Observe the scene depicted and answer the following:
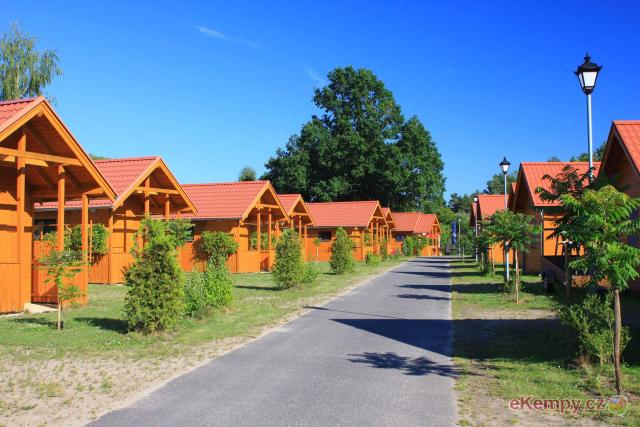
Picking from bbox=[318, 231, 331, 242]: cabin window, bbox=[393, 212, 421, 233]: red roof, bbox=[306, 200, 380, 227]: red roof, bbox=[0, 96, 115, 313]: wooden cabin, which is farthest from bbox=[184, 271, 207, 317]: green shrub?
bbox=[393, 212, 421, 233]: red roof

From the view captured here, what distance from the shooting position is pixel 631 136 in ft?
45.8

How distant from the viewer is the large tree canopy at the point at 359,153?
184ft

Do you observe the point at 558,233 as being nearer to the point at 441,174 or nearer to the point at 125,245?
the point at 125,245

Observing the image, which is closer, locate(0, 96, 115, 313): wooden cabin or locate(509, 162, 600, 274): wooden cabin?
locate(0, 96, 115, 313): wooden cabin

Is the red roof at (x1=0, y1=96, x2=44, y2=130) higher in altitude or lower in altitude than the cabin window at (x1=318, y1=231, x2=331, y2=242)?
higher

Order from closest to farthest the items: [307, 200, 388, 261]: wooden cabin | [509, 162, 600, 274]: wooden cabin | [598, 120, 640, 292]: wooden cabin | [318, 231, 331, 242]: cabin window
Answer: [598, 120, 640, 292]: wooden cabin → [509, 162, 600, 274]: wooden cabin → [307, 200, 388, 261]: wooden cabin → [318, 231, 331, 242]: cabin window

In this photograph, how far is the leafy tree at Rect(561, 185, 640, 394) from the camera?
642cm

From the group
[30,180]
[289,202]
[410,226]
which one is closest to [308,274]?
[30,180]

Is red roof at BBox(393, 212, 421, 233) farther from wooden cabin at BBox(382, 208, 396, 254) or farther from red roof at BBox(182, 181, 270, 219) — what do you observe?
red roof at BBox(182, 181, 270, 219)

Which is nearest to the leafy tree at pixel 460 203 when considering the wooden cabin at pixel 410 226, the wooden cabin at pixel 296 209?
the wooden cabin at pixel 410 226

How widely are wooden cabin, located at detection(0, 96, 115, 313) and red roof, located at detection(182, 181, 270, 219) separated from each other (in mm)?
11737

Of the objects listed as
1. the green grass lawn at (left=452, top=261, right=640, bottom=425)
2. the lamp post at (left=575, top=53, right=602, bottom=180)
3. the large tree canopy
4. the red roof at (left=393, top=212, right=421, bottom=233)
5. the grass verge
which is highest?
the large tree canopy

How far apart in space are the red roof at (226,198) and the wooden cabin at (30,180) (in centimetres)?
1174

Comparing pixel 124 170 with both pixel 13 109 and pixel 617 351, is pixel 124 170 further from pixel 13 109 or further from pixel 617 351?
pixel 617 351
